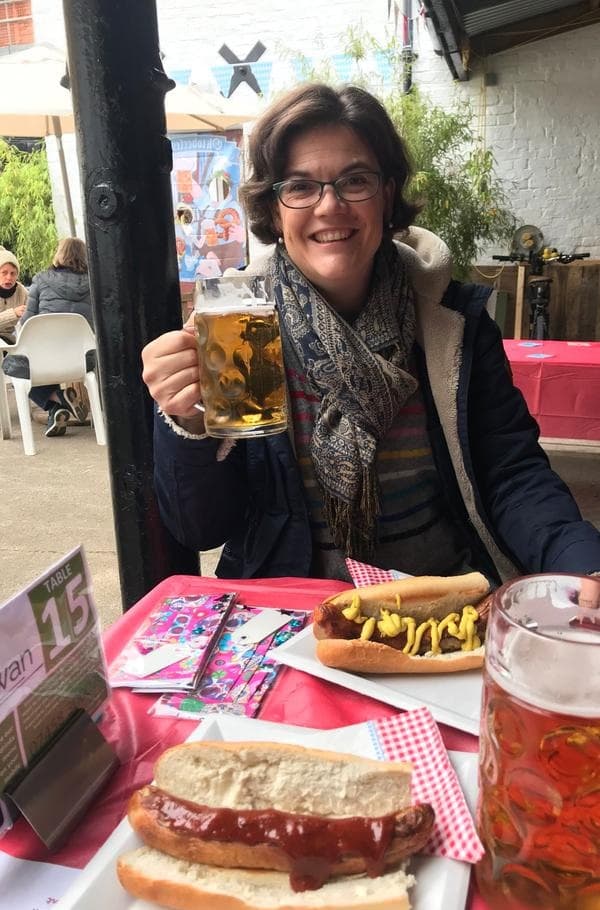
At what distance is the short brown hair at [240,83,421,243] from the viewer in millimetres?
1668

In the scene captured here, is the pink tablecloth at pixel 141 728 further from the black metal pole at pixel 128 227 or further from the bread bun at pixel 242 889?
the black metal pole at pixel 128 227

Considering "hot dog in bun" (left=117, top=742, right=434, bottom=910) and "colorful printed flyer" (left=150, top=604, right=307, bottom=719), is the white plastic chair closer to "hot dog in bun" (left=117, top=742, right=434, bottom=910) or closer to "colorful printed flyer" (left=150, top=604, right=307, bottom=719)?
"colorful printed flyer" (left=150, top=604, right=307, bottom=719)

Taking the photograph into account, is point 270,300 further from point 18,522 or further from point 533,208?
point 533,208

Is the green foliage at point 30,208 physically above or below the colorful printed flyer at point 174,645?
above

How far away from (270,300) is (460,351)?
727 mm

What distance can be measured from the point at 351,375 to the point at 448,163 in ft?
20.3

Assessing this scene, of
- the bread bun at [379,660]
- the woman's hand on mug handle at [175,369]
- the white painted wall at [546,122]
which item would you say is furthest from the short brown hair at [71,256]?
the bread bun at [379,660]

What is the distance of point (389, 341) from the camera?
179 centimetres

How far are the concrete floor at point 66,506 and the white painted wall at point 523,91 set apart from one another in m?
3.34

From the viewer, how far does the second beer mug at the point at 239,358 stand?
Answer: 1111 millimetres

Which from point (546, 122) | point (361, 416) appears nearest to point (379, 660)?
point (361, 416)

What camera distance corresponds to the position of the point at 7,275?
23.4 feet

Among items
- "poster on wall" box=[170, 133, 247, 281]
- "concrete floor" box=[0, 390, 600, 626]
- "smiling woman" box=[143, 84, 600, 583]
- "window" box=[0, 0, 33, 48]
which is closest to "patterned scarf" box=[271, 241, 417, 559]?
"smiling woman" box=[143, 84, 600, 583]

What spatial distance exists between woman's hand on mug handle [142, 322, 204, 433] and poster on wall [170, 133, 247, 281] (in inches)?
287
